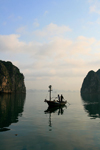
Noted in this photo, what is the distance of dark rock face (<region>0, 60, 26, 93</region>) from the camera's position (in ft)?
472

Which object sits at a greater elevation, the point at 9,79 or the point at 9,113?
the point at 9,79

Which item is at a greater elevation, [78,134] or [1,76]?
[1,76]

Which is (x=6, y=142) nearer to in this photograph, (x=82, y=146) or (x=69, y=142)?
(x=69, y=142)

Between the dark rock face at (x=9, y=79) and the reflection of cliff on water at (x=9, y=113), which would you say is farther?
the dark rock face at (x=9, y=79)

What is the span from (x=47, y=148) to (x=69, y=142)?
233cm

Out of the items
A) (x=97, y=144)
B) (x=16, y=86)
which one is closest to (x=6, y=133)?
(x=97, y=144)

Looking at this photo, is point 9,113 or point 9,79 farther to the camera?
point 9,79

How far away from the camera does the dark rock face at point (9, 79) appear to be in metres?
144

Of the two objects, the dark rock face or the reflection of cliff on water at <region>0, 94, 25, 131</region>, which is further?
the dark rock face

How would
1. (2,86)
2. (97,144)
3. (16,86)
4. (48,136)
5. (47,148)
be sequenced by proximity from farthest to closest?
1. (16,86)
2. (2,86)
3. (48,136)
4. (97,144)
5. (47,148)

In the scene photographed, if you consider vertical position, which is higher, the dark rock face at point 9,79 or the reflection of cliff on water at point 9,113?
the dark rock face at point 9,79

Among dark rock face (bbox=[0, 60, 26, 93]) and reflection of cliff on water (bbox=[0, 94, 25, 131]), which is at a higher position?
dark rock face (bbox=[0, 60, 26, 93])

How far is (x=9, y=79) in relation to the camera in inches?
6496

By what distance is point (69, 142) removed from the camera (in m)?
11.8
